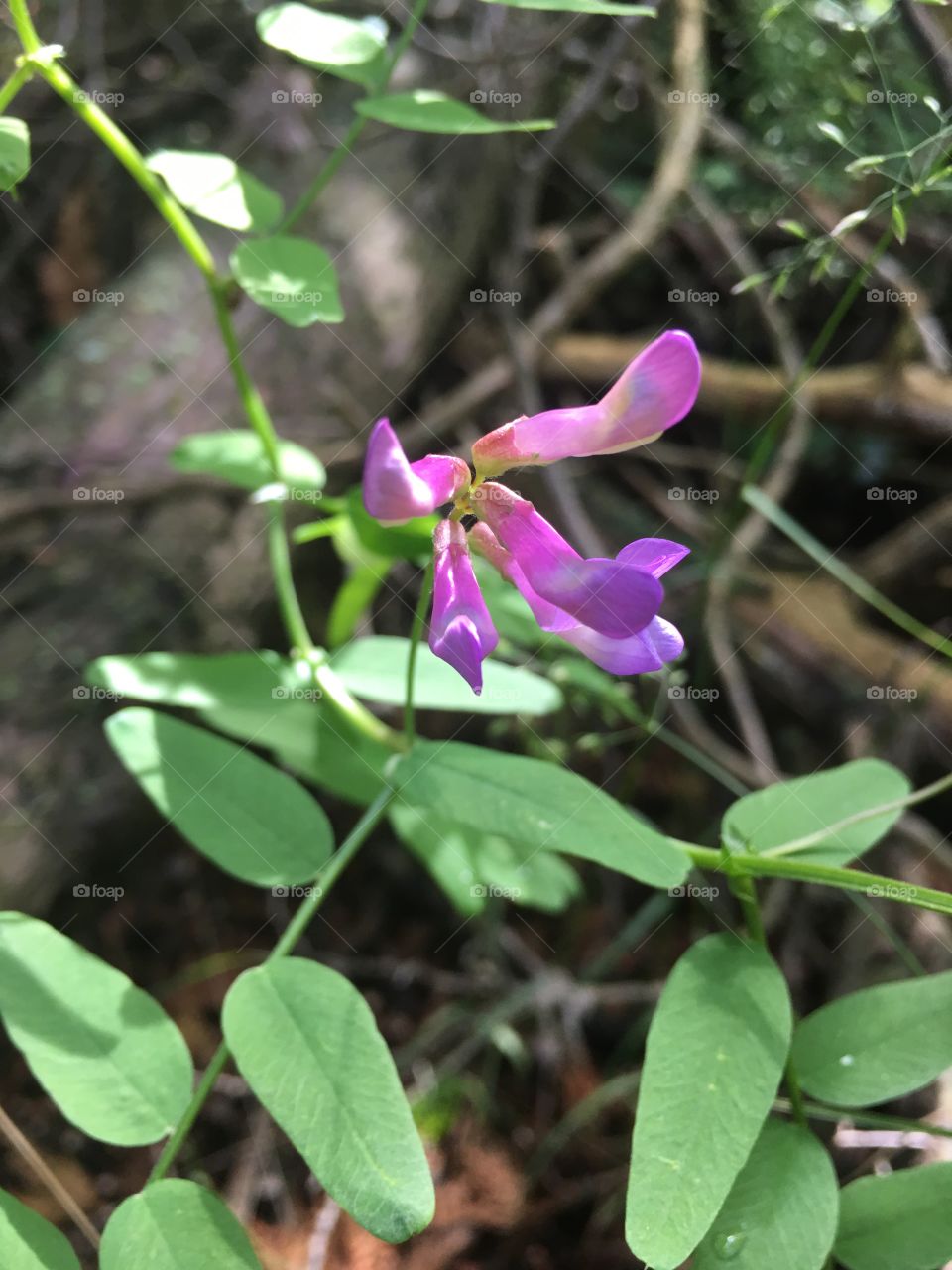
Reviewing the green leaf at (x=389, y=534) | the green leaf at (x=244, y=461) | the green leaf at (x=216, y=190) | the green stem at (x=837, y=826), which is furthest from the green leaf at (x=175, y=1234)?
the green leaf at (x=216, y=190)

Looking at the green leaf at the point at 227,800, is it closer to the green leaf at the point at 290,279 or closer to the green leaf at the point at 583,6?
the green leaf at the point at 290,279

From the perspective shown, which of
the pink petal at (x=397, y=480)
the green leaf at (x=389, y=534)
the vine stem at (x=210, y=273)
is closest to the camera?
the pink petal at (x=397, y=480)

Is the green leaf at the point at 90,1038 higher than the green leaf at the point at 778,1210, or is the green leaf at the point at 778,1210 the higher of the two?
the green leaf at the point at 90,1038

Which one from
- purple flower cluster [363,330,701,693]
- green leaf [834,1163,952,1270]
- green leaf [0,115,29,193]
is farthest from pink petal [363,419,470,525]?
green leaf [834,1163,952,1270]

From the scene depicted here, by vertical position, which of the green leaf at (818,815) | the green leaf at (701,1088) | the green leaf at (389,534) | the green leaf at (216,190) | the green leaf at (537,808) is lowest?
the green leaf at (818,815)

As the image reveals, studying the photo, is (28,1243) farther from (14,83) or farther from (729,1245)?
(14,83)

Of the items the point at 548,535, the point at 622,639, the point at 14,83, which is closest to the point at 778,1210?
the point at 622,639

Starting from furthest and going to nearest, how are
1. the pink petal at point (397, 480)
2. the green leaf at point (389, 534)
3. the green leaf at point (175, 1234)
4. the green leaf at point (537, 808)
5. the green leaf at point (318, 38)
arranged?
1. the green leaf at point (389, 534)
2. the green leaf at point (318, 38)
3. the green leaf at point (537, 808)
4. the green leaf at point (175, 1234)
5. the pink petal at point (397, 480)

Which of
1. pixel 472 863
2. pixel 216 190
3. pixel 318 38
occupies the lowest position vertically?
pixel 472 863
